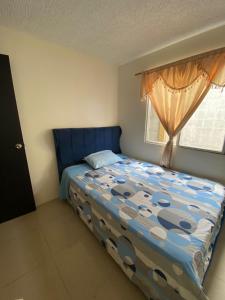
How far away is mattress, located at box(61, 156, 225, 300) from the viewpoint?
2.81 feet

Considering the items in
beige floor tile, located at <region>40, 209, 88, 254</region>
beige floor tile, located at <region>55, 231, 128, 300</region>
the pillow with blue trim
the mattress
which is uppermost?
the pillow with blue trim

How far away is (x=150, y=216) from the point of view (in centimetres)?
118

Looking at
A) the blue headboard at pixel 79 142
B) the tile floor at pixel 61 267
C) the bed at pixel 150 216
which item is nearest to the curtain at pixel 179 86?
the bed at pixel 150 216

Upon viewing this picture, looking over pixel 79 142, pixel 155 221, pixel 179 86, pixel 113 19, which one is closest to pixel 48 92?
pixel 79 142

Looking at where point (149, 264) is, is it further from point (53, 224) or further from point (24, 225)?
point (24, 225)

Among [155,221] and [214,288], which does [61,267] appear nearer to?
[155,221]

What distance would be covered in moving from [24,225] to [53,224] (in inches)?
14.9

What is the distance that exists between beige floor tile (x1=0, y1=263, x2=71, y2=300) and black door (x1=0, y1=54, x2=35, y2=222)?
95 cm

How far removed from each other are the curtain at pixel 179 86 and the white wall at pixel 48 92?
3.09 ft

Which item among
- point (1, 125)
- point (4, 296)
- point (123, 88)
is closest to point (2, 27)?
point (1, 125)

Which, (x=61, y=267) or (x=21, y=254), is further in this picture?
(x=21, y=254)

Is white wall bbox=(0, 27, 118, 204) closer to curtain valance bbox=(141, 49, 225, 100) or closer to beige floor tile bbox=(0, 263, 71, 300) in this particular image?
curtain valance bbox=(141, 49, 225, 100)

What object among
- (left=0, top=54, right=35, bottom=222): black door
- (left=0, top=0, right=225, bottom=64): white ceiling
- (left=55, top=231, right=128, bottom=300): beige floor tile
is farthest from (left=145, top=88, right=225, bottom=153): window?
(left=0, top=54, right=35, bottom=222): black door

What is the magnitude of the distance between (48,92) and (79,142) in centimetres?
88
